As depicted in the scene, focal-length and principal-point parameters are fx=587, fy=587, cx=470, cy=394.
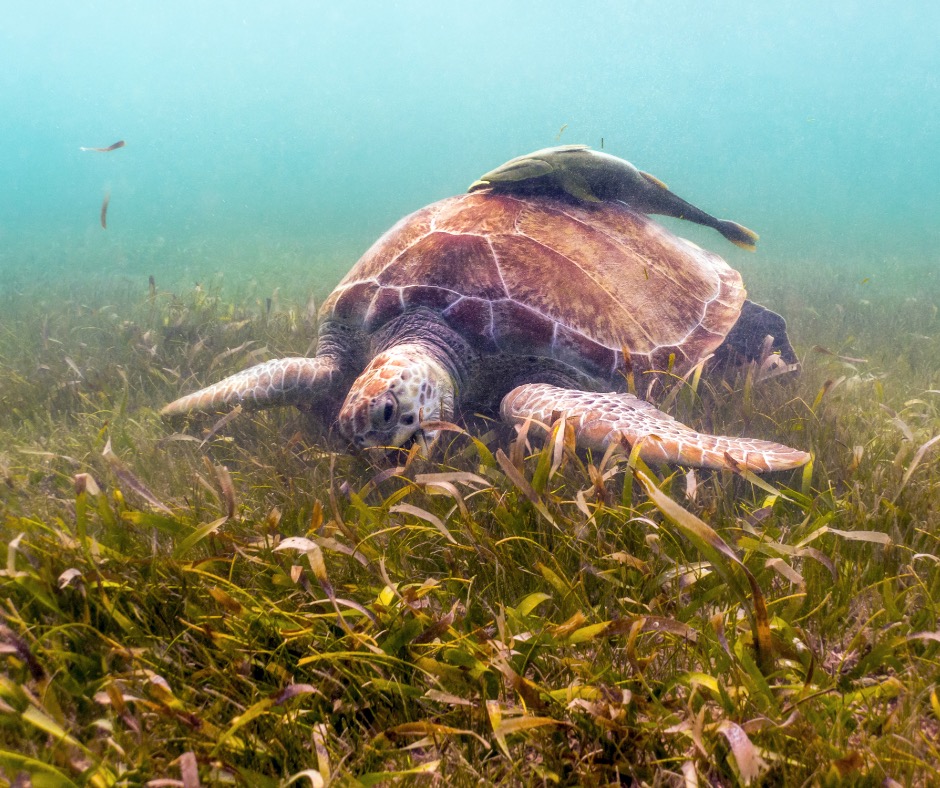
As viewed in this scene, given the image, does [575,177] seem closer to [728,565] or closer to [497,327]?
[497,327]

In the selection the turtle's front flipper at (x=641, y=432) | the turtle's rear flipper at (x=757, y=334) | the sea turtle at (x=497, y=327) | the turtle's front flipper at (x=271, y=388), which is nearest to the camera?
the turtle's front flipper at (x=641, y=432)

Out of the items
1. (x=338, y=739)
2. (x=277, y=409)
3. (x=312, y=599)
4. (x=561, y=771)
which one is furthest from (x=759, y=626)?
(x=277, y=409)

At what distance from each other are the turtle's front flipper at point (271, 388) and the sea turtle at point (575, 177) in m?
1.72

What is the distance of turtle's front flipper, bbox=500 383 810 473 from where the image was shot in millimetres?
2145

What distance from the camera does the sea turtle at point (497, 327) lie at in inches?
105

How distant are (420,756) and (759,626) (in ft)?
2.40

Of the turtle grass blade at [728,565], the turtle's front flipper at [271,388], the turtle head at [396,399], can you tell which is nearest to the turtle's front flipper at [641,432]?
the turtle head at [396,399]

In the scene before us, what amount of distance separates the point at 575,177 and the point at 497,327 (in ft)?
4.95

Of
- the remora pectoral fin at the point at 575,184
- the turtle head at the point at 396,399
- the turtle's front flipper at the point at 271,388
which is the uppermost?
the remora pectoral fin at the point at 575,184

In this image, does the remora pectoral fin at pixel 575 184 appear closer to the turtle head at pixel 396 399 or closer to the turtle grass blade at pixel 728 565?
the turtle head at pixel 396 399

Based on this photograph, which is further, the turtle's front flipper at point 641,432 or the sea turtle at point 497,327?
the sea turtle at point 497,327

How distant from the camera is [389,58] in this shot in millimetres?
121625

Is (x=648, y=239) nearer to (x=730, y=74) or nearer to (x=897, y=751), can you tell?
(x=897, y=751)

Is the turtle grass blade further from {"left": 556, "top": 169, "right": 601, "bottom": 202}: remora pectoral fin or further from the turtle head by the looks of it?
{"left": 556, "top": 169, "right": 601, "bottom": 202}: remora pectoral fin
